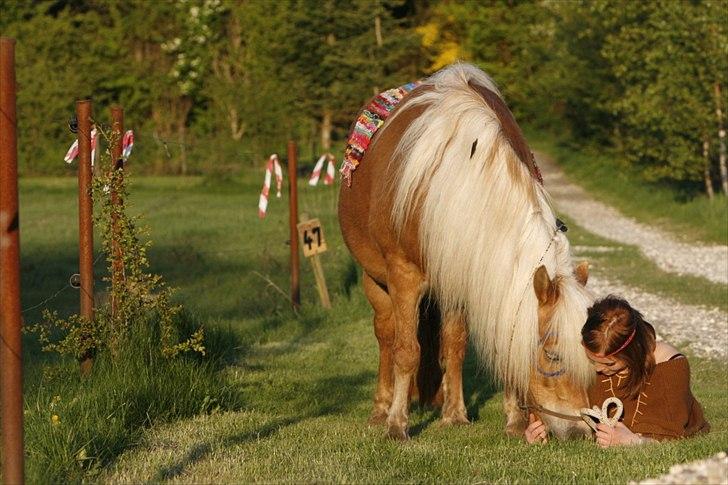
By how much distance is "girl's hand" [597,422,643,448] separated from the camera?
240 inches

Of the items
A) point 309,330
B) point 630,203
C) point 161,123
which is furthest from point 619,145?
point 309,330

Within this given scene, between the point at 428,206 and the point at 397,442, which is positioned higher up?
the point at 428,206

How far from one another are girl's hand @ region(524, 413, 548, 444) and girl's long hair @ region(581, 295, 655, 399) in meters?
0.47

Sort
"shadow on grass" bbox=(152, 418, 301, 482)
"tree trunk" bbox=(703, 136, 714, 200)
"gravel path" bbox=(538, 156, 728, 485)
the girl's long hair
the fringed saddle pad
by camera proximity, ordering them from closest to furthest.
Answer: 1. "gravel path" bbox=(538, 156, 728, 485)
2. "shadow on grass" bbox=(152, 418, 301, 482)
3. the girl's long hair
4. the fringed saddle pad
5. "tree trunk" bbox=(703, 136, 714, 200)

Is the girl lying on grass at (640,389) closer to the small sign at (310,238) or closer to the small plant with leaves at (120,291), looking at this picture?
the small plant with leaves at (120,291)

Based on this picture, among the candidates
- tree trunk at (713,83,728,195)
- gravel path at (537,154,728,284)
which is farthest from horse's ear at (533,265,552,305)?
tree trunk at (713,83,728,195)

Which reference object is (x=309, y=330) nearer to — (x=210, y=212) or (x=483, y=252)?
(x=483, y=252)

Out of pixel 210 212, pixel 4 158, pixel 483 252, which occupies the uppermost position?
pixel 4 158

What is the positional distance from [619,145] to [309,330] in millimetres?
24292

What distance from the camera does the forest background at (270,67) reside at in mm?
35875

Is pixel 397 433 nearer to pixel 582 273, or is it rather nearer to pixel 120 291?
pixel 582 273

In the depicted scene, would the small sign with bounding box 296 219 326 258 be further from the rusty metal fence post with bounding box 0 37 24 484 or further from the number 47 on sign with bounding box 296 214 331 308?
the rusty metal fence post with bounding box 0 37 24 484

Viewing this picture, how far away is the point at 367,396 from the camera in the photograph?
852 centimetres

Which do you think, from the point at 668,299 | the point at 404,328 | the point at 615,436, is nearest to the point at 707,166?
the point at 668,299
